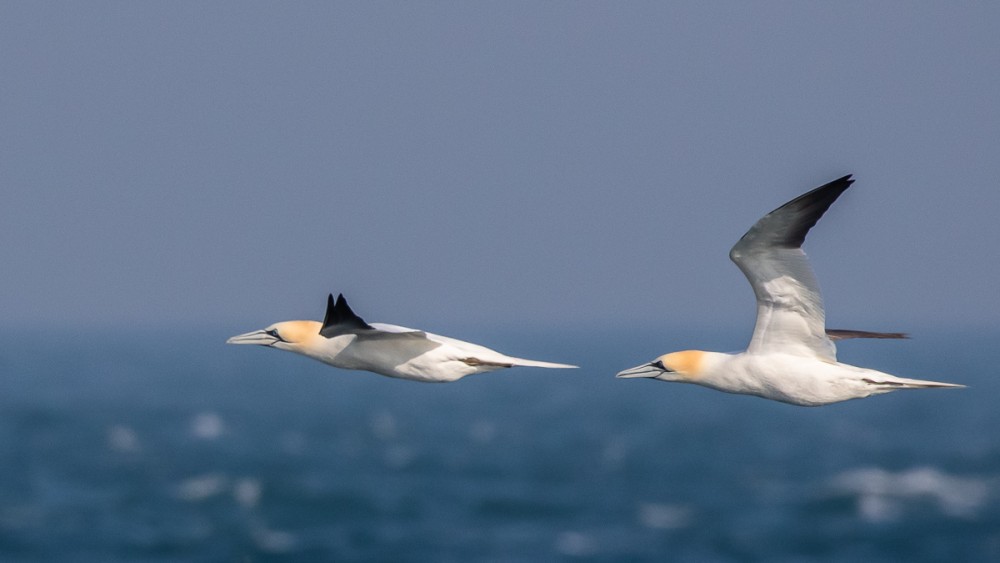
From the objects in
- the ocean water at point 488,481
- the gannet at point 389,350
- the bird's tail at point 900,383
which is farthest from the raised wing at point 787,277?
the ocean water at point 488,481

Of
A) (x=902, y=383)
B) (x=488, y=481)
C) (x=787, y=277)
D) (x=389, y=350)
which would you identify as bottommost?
(x=488, y=481)

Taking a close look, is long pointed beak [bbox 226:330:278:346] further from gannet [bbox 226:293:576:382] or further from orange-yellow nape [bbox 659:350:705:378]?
orange-yellow nape [bbox 659:350:705:378]

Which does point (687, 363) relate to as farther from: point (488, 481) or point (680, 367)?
point (488, 481)

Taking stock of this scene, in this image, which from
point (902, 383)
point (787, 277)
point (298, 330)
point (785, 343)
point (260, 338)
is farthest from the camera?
point (260, 338)

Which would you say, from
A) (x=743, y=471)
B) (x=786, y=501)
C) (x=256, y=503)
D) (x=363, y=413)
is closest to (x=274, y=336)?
(x=256, y=503)

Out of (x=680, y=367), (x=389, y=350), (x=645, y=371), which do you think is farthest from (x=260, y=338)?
(x=680, y=367)

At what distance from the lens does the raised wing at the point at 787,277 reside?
13.9 metres

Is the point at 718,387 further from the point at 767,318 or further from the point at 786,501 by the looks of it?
the point at 786,501

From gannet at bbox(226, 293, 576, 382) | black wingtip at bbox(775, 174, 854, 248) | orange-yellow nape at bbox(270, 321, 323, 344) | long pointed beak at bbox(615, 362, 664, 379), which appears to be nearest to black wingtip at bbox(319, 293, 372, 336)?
gannet at bbox(226, 293, 576, 382)

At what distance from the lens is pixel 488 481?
87.4 m

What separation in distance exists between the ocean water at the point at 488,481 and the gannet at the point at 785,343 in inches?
2187

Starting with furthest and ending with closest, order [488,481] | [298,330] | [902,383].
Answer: [488,481] < [298,330] < [902,383]

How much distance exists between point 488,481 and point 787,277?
73825 millimetres

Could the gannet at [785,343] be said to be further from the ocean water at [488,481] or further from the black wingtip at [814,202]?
the ocean water at [488,481]
